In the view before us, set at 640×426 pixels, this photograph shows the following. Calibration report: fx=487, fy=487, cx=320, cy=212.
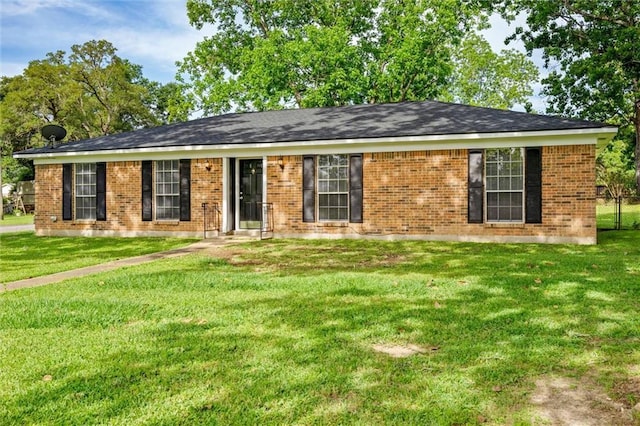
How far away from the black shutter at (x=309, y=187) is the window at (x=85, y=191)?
727 centimetres

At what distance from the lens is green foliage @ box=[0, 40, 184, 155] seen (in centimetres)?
3462

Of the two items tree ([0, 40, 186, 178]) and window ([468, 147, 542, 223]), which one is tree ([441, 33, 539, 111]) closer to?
tree ([0, 40, 186, 178])

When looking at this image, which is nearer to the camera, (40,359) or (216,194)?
(40,359)

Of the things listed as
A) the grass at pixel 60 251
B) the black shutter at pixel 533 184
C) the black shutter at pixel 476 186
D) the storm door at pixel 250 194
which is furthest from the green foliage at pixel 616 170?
the grass at pixel 60 251

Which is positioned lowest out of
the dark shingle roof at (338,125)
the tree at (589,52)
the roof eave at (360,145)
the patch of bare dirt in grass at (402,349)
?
the patch of bare dirt in grass at (402,349)

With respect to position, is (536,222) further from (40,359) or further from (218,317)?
(40,359)

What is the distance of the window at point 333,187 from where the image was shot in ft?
45.7

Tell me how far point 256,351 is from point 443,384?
1536 millimetres

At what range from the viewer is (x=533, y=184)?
12258 mm

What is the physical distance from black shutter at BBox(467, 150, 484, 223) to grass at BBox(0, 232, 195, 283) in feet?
25.3

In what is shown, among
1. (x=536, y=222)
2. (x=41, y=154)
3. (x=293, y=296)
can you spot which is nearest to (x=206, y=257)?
(x=293, y=296)

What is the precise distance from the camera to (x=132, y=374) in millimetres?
3557

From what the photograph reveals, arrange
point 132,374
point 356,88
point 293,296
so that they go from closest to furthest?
1. point 132,374
2. point 293,296
3. point 356,88

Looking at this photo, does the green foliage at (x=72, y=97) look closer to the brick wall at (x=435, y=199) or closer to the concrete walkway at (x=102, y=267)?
the brick wall at (x=435, y=199)
